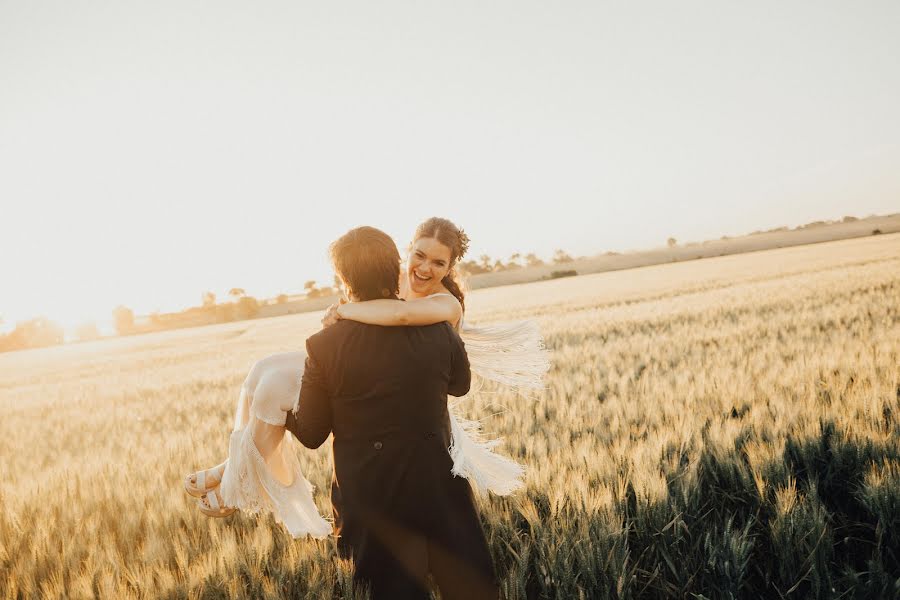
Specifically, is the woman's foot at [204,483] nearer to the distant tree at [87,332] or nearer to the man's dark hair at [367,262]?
the man's dark hair at [367,262]

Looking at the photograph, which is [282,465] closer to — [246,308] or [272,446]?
[272,446]

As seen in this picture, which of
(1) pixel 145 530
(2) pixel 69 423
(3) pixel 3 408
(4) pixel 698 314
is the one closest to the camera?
(1) pixel 145 530

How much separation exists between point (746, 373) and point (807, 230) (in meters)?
88.4

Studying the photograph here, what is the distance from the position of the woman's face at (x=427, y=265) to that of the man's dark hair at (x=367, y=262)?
4.09 ft

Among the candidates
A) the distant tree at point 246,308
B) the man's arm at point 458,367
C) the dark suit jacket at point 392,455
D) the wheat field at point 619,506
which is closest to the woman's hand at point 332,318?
the dark suit jacket at point 392,455

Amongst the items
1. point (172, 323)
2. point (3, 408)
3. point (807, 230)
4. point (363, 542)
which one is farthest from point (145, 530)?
point (807, 230)

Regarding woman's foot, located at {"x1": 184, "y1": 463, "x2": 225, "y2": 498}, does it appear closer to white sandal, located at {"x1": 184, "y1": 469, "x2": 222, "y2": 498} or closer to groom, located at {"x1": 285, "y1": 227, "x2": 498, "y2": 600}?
white sandal, located at {"x1": 184, "y1": 469, "x2": 222, "y2": 498}

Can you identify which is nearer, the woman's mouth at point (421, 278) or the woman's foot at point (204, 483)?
the woman's foot at point (204, 483)

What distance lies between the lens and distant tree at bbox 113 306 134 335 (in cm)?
6569

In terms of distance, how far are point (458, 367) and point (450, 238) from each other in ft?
4.49

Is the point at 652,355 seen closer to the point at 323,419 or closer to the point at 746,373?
the point at 746,373

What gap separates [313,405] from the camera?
1.78 m

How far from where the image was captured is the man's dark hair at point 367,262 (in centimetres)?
177

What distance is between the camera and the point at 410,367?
173cm
